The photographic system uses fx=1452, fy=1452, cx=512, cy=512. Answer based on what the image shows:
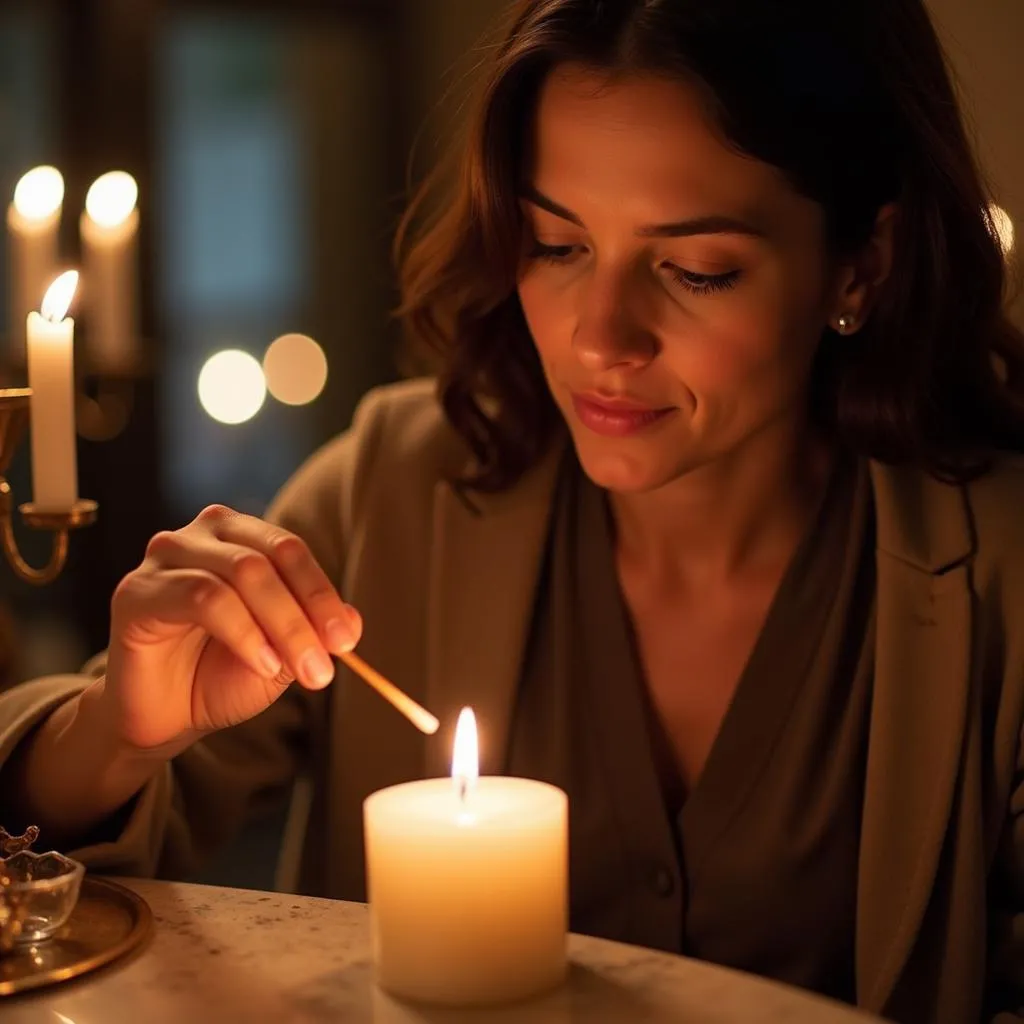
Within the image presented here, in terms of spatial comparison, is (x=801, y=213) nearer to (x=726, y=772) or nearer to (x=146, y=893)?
(x=726, y=772)

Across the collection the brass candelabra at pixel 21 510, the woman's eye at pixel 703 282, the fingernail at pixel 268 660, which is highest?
the woman's eye at pixel 703 282

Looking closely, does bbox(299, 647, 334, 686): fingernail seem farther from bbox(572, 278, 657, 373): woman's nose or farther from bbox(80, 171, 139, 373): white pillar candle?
bbox(80, 171, 139, 373): white pillar candle

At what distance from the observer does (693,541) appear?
5.26ft

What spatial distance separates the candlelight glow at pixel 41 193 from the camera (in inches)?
55.1

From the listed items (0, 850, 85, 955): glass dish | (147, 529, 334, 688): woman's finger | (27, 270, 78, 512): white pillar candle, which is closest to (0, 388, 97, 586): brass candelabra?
(27, 270, 78, 512): white pillar candle

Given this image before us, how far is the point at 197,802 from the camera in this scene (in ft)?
4.70

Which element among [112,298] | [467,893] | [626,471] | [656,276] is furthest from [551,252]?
[112,298]

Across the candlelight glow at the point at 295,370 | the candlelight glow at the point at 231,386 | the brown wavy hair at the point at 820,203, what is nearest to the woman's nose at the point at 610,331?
the brown wavy hair at the point at 820,203

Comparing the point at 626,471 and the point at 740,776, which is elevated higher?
the point at 626,471

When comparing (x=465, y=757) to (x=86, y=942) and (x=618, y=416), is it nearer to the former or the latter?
(x=86, y=942)

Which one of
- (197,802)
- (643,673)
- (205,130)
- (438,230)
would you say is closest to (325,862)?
(197,802)

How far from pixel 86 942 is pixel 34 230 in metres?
0.90

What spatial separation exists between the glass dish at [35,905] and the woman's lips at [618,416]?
0.63 meters

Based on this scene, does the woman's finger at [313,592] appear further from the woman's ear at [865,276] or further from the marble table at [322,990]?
the woman's ear at [865,276]
